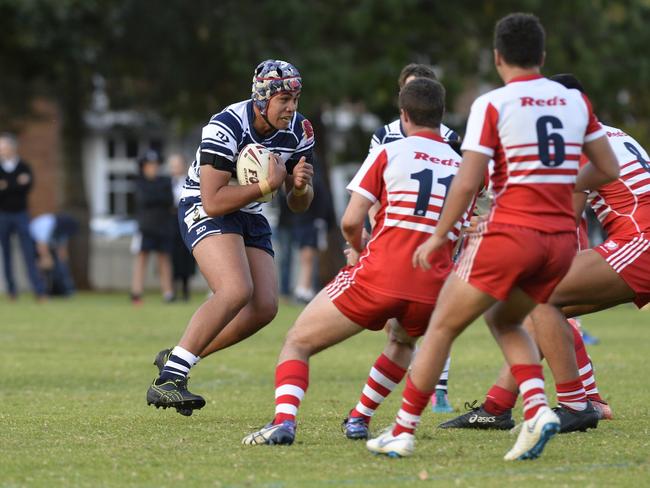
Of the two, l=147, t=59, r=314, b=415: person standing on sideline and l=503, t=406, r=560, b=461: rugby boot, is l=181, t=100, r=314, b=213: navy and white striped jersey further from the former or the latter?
l=503, t=406, r=560, b=461: rugby boot

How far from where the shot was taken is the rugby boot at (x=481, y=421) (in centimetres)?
762

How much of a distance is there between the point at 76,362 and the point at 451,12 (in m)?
16.3

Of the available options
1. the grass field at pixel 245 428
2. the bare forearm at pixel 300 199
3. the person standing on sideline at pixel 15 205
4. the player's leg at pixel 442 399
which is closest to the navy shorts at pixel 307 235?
the person standing on sideline at pixel 15 205

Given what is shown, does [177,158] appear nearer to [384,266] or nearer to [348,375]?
[348,375]

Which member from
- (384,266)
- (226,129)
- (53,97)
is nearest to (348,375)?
(226,129)

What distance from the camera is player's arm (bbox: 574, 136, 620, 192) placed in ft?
20.9

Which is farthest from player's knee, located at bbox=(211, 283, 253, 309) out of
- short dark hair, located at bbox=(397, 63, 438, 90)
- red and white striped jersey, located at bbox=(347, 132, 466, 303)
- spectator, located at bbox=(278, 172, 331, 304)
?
spectator, located at bbox=(278, 172, 331, 304)

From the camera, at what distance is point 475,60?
27.1 m

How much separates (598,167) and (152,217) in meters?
15.5

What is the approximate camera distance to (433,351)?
6.18m

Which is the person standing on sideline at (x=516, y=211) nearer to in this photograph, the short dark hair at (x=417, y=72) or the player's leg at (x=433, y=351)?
the player's leg at (x=433, y=351)

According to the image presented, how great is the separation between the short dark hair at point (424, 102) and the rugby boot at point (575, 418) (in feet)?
6.09

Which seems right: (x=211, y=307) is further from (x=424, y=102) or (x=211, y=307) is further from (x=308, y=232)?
(x=308, y=232)

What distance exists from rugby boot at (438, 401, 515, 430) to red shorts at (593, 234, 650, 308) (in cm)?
102
